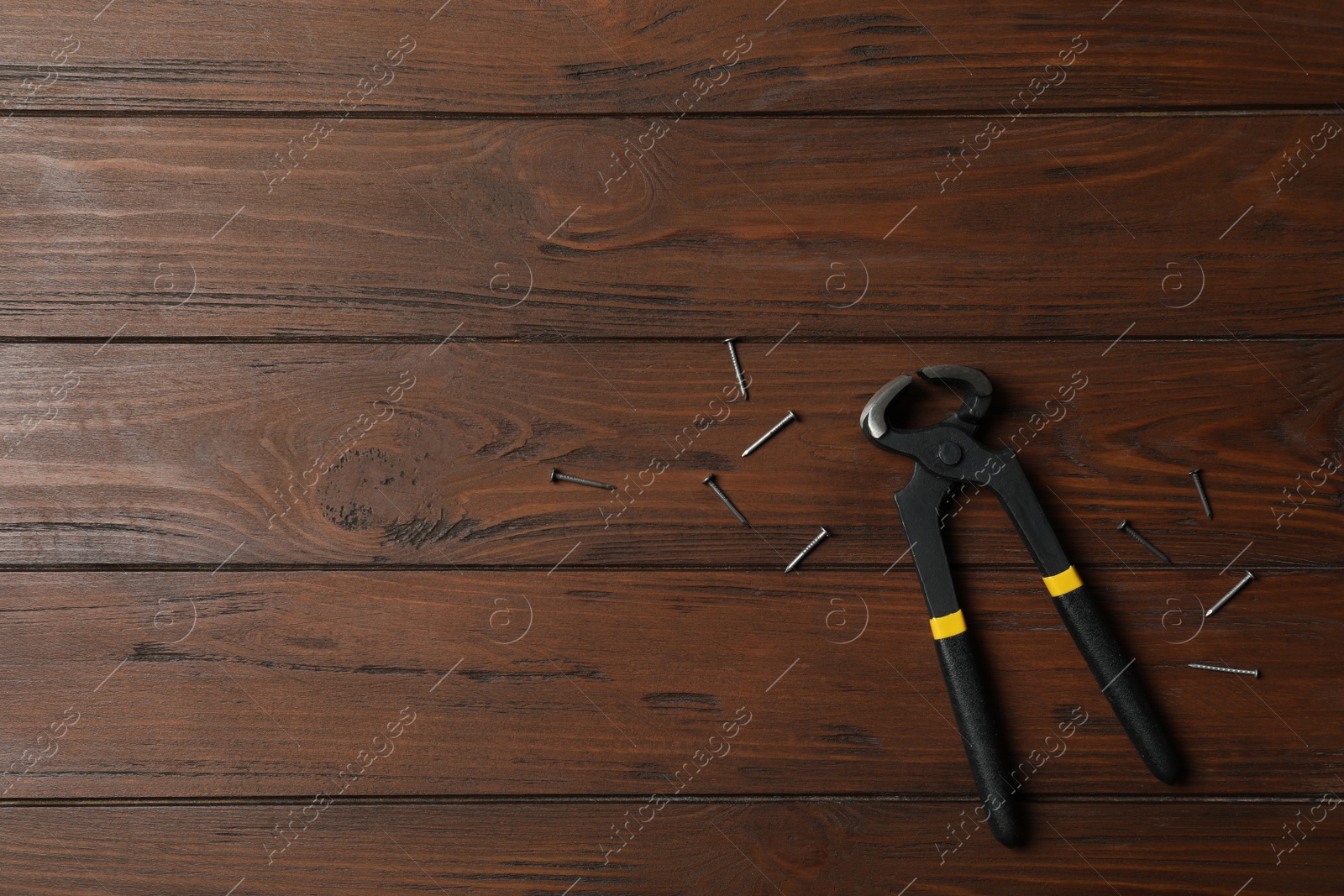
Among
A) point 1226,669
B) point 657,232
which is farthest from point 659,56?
point 1226,669

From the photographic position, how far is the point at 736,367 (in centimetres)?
84

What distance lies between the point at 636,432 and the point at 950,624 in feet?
1.19

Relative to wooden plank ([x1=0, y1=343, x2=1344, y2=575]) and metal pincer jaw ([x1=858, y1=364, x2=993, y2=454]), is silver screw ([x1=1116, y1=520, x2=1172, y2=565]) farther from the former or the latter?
metal pincer jaw ([x1=858, y1=364, x2=993, y2=454])

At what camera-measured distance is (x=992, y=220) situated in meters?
0.86

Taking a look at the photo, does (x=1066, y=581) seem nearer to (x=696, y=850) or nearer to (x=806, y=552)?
(x=806, y=552)

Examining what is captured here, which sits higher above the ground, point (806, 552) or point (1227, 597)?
point (806, 552)

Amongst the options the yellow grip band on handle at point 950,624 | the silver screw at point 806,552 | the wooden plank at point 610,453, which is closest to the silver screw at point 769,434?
the wooden plank at point 610,453

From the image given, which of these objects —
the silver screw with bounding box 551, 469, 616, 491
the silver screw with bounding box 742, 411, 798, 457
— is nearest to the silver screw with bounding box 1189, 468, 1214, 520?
the silver screw with bounding box 742, 411, 798, 457

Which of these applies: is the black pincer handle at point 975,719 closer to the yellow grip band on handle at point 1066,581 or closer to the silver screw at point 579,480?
the yellow grip band on handle at point 1066,581

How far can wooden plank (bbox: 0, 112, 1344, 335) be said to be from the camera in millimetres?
846

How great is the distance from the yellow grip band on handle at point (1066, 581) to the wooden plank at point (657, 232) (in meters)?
0.26

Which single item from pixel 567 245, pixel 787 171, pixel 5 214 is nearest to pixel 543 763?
pixel 567 245

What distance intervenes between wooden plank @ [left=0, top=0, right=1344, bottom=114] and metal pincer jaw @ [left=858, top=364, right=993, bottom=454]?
0.30 meters

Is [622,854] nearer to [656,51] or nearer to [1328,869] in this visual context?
[1328,869]
